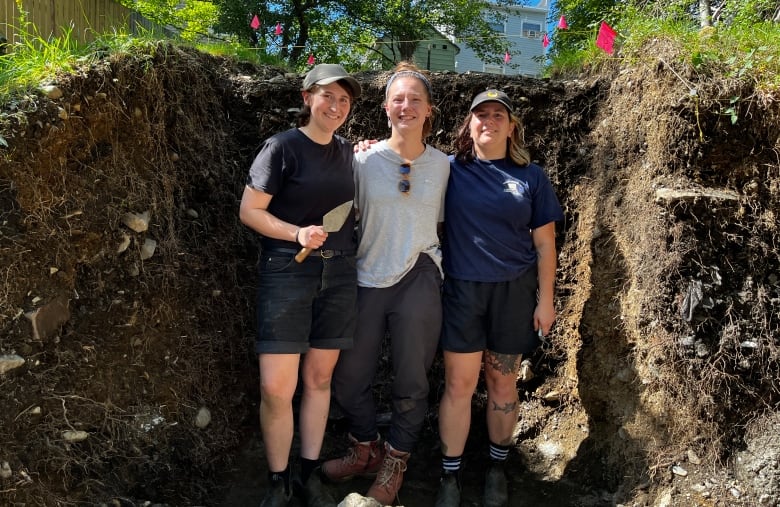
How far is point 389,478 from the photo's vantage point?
2.58m

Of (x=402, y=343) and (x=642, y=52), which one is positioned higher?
(x=642, y=52)

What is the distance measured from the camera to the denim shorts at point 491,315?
2.49 meters

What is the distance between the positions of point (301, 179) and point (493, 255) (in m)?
0.90

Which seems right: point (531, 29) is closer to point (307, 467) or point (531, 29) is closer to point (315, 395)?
point (315, 395)

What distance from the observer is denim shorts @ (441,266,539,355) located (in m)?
2.49

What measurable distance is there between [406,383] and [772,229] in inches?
77.4

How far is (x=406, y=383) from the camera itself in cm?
253

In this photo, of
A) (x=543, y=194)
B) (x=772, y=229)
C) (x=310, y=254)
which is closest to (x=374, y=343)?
(x=310, y=254)

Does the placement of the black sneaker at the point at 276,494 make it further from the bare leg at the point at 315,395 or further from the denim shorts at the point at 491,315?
the denim shorts at the point at 491,315

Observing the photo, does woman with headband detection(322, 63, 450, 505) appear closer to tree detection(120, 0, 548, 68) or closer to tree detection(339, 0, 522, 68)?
tree detection(120, 0, 548, 68)

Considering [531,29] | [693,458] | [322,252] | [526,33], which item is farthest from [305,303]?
[531,29]

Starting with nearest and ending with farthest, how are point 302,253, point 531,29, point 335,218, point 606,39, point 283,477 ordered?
point 302,253 → point 335,218 → point 283,477 → point 606,39 → point 531,29

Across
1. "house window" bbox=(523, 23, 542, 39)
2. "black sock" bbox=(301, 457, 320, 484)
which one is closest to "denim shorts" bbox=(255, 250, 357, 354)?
"black sock" bbox=(301, 457, 320, 484)

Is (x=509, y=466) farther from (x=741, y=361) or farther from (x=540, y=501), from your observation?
(x=741, y=361)
